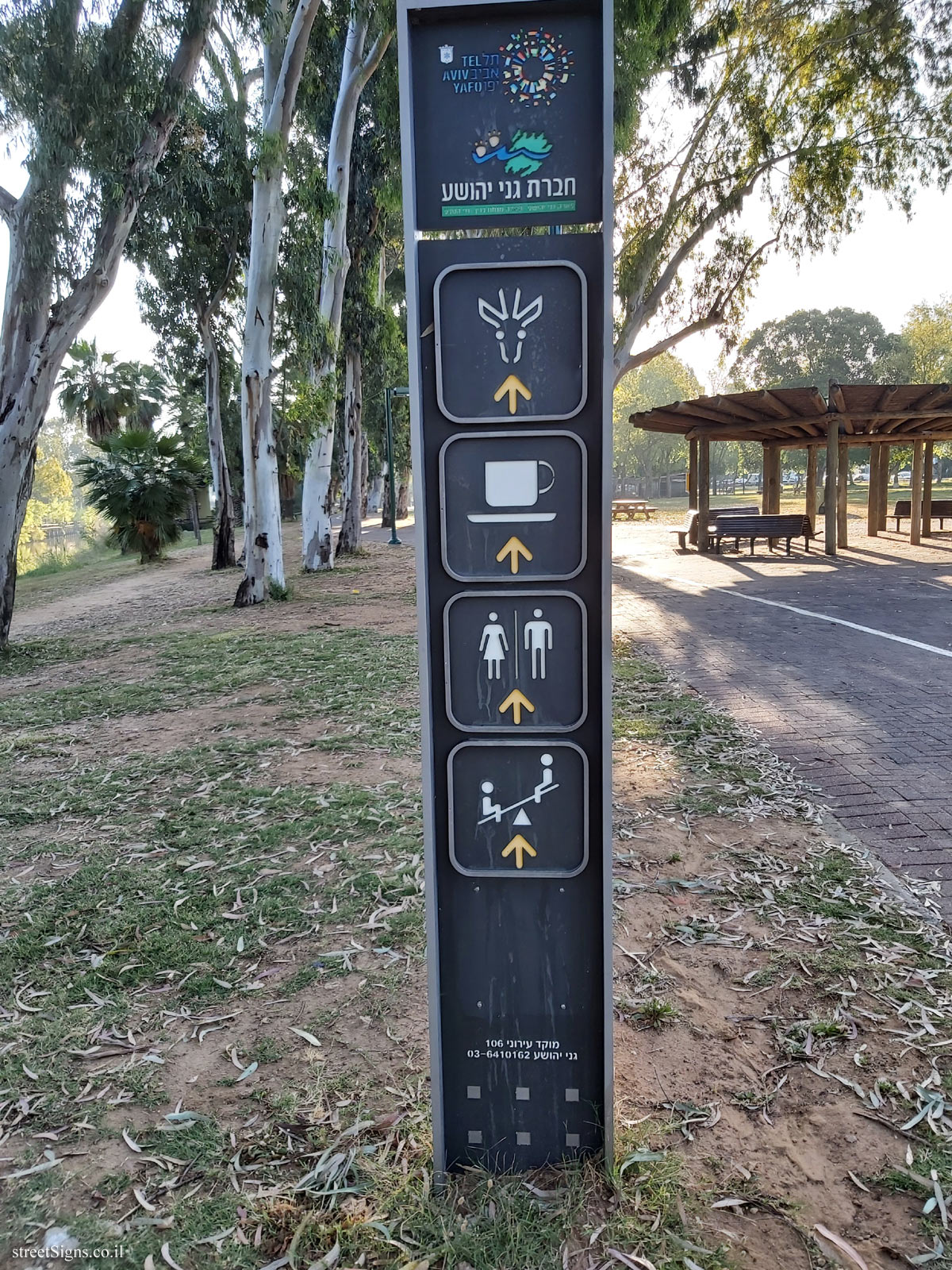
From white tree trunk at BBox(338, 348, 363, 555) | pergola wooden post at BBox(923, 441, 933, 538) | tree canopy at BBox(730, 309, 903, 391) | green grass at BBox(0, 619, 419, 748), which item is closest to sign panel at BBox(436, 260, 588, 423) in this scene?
green grass at BBox(0, 619, 419, 748)

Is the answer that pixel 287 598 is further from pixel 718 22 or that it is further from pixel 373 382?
pixel 373 382

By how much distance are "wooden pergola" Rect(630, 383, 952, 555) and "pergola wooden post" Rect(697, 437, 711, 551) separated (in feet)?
0.08

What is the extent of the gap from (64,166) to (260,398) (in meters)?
3.85

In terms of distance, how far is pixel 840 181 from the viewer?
730 inches

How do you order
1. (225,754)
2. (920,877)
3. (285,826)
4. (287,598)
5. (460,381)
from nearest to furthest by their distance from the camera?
(460,381)
(920,877)
(285,826)
(225,754)
(287,598)

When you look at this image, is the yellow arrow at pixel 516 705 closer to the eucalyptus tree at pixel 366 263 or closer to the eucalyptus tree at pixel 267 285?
the eucalyptus tree at pixel 267 285

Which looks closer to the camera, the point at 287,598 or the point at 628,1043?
the point at 628,1043

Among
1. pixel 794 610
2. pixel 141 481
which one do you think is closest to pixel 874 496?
pixel 794 610

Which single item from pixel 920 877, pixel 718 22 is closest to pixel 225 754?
pixel 920 877

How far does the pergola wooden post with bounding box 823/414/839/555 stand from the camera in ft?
55.9

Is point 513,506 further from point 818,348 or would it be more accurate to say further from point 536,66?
point 818,348

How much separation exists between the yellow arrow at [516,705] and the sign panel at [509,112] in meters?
1.03

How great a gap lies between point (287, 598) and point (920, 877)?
11.2 meters

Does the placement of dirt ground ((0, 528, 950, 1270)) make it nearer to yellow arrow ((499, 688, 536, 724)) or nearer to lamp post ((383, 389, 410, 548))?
yellow arrow ((499, 688, 536, 724))
